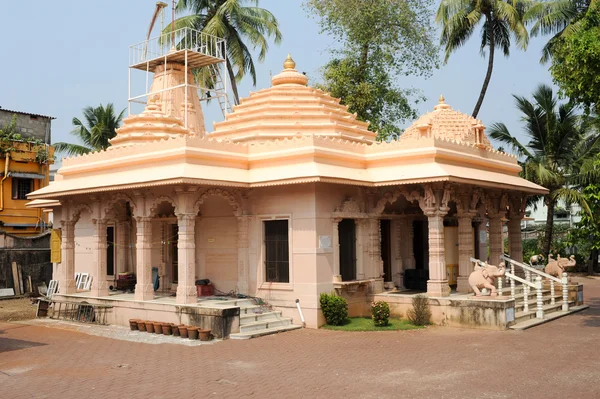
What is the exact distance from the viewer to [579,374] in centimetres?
985

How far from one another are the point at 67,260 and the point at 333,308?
8.64 meters

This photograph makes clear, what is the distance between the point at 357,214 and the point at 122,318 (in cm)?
665

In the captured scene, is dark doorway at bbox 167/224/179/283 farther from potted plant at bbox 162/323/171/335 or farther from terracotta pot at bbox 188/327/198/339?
terracotta pot at bbox 188/327/198/339

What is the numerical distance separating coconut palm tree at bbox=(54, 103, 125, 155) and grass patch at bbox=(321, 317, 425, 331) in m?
20.9

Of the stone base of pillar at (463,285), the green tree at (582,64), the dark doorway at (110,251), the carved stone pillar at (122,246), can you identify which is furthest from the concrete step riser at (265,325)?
the green tree at (582,64)

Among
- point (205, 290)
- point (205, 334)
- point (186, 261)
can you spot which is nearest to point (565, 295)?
point (205, 290)

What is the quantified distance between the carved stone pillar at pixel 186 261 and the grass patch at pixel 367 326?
3.29m

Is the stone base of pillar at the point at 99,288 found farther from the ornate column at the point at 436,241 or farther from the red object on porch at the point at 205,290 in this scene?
the ornate column at the point at 436,241

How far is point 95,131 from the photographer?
106 ft

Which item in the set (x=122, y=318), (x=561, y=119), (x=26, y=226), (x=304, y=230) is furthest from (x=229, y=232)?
(x=561, y=119)

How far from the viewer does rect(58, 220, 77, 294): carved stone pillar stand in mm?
18719

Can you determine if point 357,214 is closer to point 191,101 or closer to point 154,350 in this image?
point 154,350

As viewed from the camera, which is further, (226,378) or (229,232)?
(229,232)

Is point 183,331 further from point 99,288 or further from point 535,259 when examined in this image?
point 535,259
